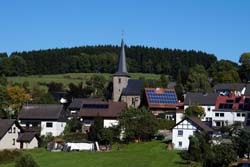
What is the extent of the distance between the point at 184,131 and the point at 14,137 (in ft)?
66.3

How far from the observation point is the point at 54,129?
238ft

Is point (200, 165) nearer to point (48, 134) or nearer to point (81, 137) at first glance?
point (81, 137)

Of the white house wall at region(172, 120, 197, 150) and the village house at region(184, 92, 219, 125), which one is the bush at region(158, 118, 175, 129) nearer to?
the village house at region(184, 92, 219, 125)

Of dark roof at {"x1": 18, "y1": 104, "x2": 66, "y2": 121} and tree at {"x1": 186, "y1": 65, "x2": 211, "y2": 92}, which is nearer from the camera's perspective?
dark roof at {"x1": 18, "y1": 104, "x2": 66, "y2": 121}

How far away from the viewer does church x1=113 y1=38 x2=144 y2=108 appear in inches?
3725

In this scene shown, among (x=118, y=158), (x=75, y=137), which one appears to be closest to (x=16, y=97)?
A: (x=75, y=137)

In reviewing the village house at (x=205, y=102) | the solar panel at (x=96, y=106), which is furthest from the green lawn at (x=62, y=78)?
the village house at (x=205, y=102)

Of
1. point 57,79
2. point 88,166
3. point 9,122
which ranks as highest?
point 57,79

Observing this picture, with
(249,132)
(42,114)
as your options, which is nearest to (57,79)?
(42,114)

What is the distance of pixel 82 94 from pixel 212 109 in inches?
1313

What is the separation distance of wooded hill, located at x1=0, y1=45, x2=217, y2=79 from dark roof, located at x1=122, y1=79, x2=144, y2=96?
57.4m

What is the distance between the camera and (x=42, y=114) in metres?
73.8

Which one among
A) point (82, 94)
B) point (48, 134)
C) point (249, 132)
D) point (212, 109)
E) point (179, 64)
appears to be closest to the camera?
point (249, 132)

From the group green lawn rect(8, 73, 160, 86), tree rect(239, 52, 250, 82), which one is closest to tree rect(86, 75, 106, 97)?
green lawn rect(8, 73, 160, 86)
